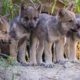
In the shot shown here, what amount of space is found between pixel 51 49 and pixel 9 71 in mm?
1975

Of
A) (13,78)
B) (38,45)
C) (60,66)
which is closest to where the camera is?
(13,78)

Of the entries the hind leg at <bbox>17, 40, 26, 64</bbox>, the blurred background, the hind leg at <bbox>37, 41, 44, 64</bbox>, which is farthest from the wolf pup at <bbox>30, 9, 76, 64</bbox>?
the blurred background

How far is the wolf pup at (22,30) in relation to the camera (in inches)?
327

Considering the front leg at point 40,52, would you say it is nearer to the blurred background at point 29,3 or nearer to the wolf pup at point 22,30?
the wolf pup at point 22,30

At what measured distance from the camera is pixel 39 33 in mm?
8438

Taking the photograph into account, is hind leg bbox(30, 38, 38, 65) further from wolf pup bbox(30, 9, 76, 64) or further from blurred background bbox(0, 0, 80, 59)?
blurred background bbox(0, 0, 80, 59)

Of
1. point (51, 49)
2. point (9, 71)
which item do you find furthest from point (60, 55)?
point (9, 71)

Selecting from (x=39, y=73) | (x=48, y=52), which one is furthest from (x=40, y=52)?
(x=39, y=73)

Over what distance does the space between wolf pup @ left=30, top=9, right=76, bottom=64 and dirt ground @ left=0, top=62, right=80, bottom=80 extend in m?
0.56

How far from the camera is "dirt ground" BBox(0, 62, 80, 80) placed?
7.18 metres

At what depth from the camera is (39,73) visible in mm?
7477

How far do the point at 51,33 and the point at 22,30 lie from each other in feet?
2.04

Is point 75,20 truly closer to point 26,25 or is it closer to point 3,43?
point 26,25

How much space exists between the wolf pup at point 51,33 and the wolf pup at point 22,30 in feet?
0.66
